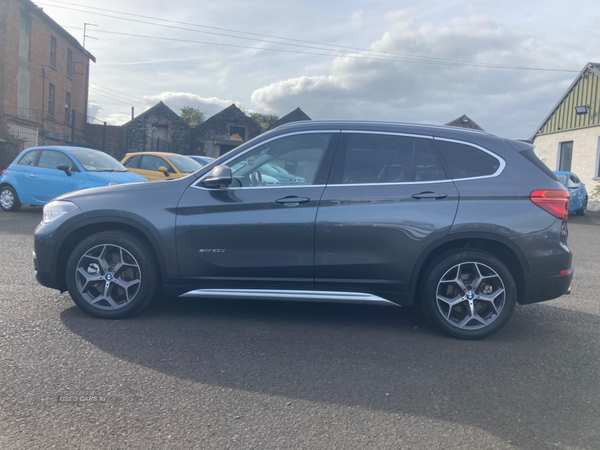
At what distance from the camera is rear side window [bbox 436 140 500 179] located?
4332 mm

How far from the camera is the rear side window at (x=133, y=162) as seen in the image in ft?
48.4

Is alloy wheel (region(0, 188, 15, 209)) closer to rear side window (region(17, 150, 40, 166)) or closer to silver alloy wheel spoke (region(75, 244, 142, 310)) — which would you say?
rear side window (region(17, 150, 40, 166))

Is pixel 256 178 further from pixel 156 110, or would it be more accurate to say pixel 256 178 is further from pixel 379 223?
pixel 156 110

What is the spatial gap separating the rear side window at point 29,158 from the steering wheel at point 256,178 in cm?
990

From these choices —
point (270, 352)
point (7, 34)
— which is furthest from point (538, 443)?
point (7, 34)

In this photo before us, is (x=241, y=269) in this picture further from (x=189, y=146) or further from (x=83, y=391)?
(x=189, y=146)

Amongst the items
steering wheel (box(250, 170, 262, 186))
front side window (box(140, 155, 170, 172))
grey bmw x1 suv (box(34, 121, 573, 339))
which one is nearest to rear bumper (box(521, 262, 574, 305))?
grey bmw x1 suv (box(34, 121, 573, 339))

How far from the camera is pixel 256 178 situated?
4445mm

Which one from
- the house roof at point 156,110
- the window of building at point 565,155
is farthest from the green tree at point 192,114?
the window of building at point 565,155

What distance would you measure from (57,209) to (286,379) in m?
2.72

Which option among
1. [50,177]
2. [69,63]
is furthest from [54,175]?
[69,63]

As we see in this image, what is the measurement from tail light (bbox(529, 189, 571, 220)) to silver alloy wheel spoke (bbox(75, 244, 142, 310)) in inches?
135

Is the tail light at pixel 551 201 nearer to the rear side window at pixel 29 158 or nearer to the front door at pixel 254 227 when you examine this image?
the front door at pixel 254 227

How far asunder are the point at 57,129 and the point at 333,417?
3490cm
